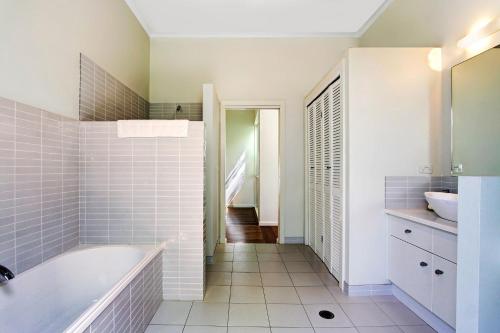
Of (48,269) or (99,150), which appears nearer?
(48,269)

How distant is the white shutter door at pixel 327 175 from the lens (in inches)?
103

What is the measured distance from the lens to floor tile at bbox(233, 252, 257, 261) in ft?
10.0

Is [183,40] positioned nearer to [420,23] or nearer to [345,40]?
[345,40]

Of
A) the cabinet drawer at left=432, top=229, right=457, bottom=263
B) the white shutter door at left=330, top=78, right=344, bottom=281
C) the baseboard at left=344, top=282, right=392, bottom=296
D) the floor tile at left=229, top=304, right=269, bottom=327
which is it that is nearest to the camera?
the cabinet drawer at left=432, top=229, right=457, bottom=263

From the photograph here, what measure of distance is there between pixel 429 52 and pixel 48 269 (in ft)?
11.0

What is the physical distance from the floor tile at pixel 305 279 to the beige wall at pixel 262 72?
107cm

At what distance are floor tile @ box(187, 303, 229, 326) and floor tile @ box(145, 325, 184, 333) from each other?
0.09 metres

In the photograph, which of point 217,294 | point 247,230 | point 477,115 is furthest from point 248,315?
point 247,230

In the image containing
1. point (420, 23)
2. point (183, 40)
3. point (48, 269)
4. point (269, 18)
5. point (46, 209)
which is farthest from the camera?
point (183, 40)

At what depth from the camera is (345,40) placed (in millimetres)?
3652

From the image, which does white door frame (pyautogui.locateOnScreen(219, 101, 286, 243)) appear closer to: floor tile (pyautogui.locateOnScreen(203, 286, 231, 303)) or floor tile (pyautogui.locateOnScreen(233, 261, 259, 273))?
floor tile (pyautogui.locateOnScreen(233, 261, 259, 273))

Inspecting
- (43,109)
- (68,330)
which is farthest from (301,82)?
(68,330)

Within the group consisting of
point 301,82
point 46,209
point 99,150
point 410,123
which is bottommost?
point 46,209

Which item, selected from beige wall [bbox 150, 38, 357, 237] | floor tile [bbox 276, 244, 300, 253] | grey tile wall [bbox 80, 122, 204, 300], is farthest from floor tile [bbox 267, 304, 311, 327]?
beige wall [bbox 150, 38, 357, 237]
